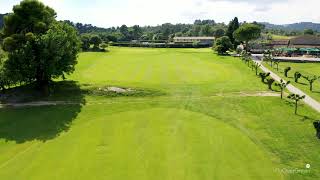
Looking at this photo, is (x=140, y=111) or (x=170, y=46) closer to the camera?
(x=140, y=111)

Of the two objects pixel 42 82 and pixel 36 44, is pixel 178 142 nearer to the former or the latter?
pixel 36 44

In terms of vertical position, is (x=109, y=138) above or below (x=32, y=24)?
below

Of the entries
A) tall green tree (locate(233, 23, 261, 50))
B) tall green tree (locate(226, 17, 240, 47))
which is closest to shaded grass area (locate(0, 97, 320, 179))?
tall green tree (locate(233, 23, 261, 50))

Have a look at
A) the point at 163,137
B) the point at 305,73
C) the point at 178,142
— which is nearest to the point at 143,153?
the point at 178,142

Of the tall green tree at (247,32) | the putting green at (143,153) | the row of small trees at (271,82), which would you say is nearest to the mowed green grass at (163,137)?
the putting green at (143,153)

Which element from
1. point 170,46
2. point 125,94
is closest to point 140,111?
point 125,94

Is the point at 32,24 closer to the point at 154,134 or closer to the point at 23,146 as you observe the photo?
the point at 23,146
